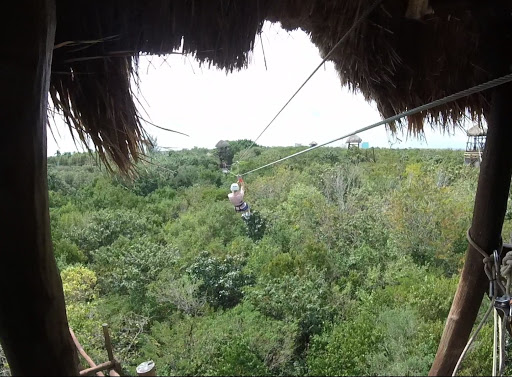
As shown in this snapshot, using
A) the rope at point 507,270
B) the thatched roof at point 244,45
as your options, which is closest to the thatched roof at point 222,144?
the thatched roof at point 244,45

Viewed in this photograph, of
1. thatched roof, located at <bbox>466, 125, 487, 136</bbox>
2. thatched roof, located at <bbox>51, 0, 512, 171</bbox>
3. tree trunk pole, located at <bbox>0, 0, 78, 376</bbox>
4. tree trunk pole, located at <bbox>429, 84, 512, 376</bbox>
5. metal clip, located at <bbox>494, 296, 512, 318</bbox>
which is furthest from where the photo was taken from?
thatched roof, located at <bbox>466, 125, 487, 136</bbox>

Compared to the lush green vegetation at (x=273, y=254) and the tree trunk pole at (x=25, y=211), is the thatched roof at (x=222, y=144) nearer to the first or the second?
the lush green vegetation at (x=273, y=254)

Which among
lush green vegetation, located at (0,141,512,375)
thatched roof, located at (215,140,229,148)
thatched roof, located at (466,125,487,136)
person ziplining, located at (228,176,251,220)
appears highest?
thatched roof, located at (215,140,229,148)

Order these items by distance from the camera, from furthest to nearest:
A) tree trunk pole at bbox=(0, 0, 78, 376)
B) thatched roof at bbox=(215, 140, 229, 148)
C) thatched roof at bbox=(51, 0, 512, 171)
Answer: thatched roof at bbox=(215, 140, 229, 148), thatched roof at bbox=(51, 0, 512, 171), tree trunk pole at bbox=(0, 0, 78, 376)

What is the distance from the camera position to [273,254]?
8.25 feet

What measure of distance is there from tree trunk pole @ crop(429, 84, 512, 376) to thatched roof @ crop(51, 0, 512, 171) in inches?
4.9

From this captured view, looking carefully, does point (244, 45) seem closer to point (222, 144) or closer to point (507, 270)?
point (507, 270)

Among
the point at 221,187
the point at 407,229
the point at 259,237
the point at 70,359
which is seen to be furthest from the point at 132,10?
the point at 407,229

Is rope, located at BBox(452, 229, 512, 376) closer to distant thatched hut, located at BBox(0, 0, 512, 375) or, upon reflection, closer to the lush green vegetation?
distant thatched hut, located at BBox(0, 0, 512, 375)

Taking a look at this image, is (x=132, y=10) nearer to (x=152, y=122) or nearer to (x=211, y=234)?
(x=152, y=122)

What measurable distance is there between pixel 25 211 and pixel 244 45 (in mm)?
388

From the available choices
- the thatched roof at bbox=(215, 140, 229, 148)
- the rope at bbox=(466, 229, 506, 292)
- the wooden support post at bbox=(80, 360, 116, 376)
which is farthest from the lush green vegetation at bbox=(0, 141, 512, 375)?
the wooden support post at bbox=(80, 360, 116, 376)

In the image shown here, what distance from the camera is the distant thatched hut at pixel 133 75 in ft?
0.81

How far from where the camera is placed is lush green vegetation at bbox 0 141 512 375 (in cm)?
155
